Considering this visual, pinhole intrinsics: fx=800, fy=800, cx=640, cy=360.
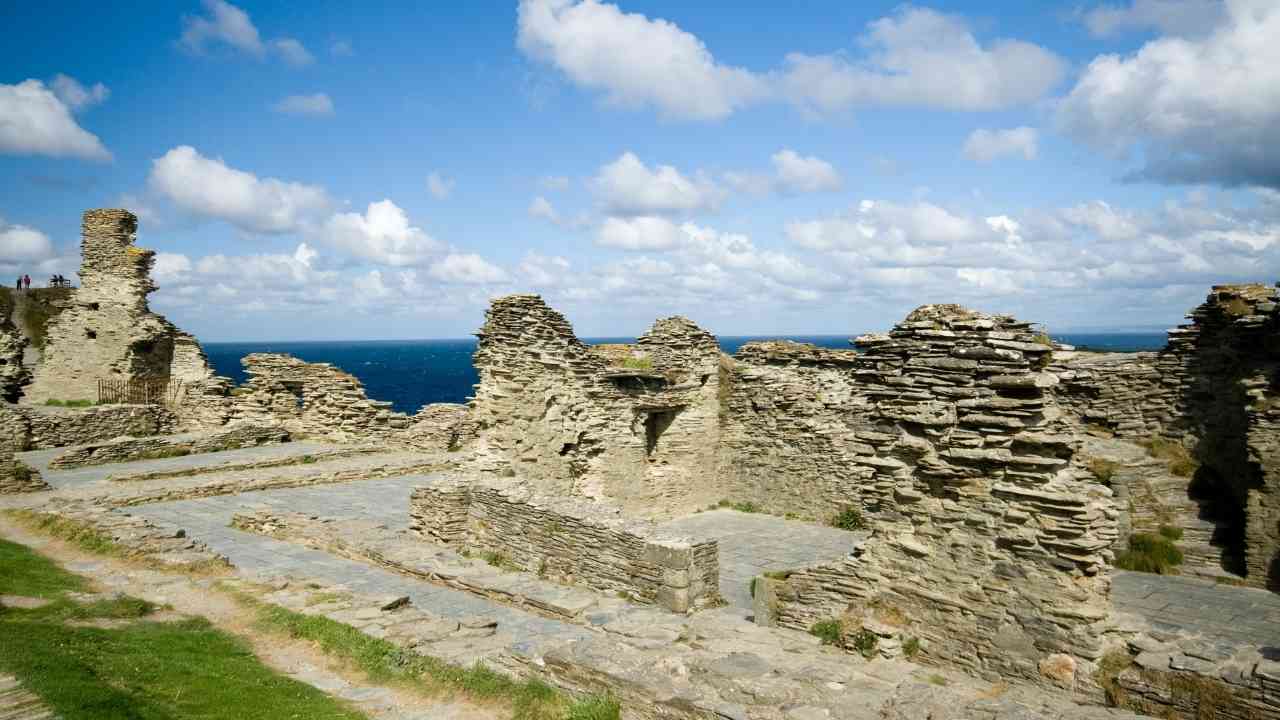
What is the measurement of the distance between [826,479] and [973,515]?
34.1 ft

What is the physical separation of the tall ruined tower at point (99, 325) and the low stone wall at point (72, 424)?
4.33 meters

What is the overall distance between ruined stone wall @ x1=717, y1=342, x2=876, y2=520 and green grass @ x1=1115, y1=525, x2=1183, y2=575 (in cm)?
530

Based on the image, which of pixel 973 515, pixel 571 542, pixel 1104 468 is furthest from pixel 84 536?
pixel 1104 468

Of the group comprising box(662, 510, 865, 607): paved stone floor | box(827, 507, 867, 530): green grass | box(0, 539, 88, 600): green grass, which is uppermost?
box(0, 539, 88, 600): green grass

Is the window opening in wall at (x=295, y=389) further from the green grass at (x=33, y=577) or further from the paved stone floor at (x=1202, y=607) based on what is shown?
the paved stone floor at (x=1202, y=607)

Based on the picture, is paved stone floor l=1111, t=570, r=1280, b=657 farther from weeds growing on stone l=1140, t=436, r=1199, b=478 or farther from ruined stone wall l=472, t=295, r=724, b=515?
ruined stone wall l=472, t=295, r=724, b=515

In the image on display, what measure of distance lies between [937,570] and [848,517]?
975 cm

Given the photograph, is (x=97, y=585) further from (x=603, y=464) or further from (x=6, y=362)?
(x=6, y=362)

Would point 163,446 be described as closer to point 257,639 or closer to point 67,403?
point 67,403

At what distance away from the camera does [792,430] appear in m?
18.9

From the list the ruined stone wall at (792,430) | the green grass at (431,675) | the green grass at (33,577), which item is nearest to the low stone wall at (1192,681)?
the green grass at (431,675)

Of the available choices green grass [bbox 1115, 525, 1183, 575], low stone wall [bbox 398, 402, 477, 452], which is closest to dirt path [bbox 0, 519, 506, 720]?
green grass [bbox 1115, 525, 1183, 575]

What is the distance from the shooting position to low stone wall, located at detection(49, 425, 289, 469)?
21.7 meters

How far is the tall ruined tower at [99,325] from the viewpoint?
2964 cm
